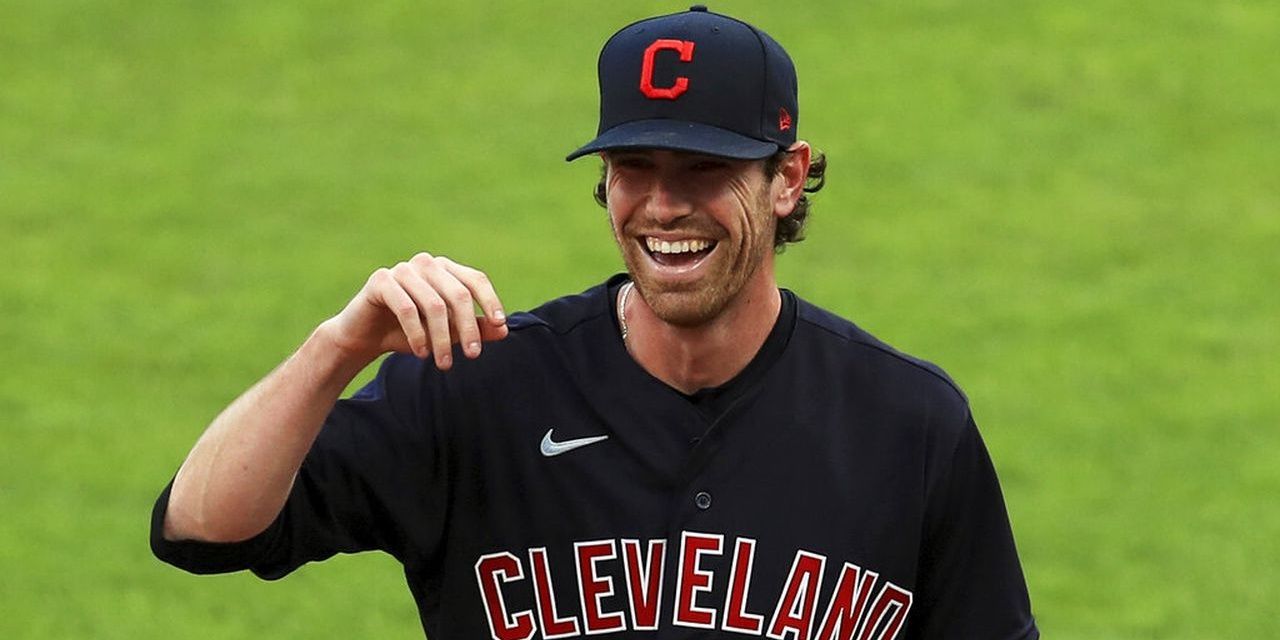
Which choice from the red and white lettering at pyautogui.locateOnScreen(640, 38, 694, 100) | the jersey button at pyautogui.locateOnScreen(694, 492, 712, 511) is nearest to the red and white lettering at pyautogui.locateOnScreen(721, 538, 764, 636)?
the jersey button at pyautogui.locateOnScreen(694, 492, 712, 511)

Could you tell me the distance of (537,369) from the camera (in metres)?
4.46

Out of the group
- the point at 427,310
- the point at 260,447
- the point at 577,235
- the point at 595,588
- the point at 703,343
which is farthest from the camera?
the point at 577,235

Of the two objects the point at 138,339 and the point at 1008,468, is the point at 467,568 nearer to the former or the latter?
the point at 1008,468

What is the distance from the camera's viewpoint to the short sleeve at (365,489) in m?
4.21

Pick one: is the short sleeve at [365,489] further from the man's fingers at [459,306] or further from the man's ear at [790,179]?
the man's ear at [790,179]

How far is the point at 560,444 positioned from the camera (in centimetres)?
442

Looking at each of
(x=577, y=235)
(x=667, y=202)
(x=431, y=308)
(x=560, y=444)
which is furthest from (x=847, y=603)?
(x=577, y=235)

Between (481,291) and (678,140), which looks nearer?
(481,291)

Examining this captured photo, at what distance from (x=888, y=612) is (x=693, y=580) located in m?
0.36

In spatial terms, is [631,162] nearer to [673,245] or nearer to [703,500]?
[673,245]

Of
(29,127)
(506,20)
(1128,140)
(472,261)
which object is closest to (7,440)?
(472,261)

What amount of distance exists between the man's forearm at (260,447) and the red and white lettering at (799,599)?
886 mm

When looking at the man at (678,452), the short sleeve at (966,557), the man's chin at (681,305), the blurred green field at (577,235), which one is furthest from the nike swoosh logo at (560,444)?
the blurred green field at (577,235)

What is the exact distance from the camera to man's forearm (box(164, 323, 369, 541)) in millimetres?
3953
